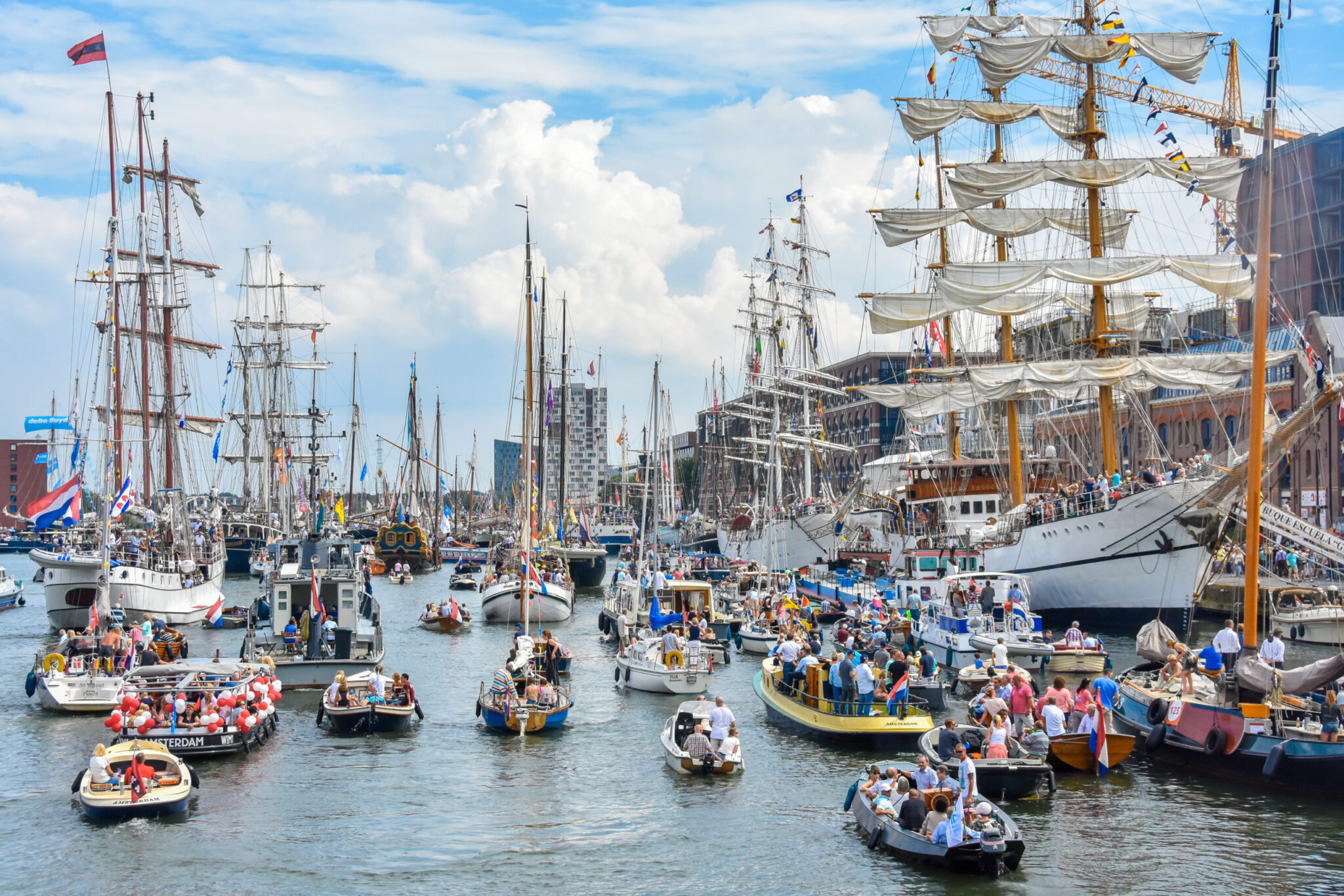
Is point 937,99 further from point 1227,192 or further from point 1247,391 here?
point 1247,391

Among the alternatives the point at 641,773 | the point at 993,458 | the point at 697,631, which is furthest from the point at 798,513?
the point at 641,773

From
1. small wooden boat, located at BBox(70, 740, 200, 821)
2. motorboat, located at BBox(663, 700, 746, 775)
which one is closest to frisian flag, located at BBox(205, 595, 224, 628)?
small wooden boat, located at BBox(70, 740, 200, 821)

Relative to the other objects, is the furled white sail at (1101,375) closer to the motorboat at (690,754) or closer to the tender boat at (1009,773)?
the motorboat at (690,754)

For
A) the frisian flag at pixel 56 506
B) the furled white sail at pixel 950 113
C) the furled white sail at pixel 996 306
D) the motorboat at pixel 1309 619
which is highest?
the furled white sail at pixel 950 113

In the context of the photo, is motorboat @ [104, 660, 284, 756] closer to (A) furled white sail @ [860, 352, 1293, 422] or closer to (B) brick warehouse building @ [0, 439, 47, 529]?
(A) furled white sail @ [860, 352, 1293, 422]

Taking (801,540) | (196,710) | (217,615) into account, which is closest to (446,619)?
(217,615)

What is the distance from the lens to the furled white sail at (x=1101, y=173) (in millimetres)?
63469

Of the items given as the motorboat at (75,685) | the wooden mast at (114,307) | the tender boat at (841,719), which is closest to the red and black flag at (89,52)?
the wooden mast at (114,307)

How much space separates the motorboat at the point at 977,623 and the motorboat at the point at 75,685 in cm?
2655

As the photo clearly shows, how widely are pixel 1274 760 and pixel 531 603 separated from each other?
43.5 m

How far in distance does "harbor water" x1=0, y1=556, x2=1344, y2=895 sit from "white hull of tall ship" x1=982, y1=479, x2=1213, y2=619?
Answer: 22362 mm

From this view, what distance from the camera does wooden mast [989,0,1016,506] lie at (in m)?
67.2

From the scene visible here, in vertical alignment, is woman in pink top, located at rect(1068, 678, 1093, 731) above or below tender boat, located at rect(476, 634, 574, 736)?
above

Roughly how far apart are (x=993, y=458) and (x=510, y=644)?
107 feet
